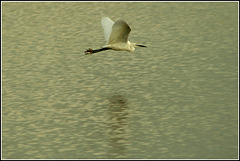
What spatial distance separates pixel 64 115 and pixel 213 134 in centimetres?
458

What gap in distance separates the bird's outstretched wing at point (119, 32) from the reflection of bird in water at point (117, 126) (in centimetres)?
176

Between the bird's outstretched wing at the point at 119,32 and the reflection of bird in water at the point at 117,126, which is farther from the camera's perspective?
the bird's outstretched wing at the point at 119,32

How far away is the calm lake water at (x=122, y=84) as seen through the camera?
2080cm

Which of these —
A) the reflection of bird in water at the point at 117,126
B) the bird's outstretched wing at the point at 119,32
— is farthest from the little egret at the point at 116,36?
the reflection of bird in water at the point at 117,126

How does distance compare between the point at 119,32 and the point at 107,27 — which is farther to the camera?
the point at 107,27

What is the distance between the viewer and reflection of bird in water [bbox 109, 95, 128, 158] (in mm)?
20234

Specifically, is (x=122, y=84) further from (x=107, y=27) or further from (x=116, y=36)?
(x=116, y=36)

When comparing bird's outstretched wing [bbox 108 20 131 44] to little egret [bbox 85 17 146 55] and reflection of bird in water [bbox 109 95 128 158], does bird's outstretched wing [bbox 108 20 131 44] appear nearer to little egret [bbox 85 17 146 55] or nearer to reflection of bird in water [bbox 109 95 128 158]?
little egret [bbox 85 17 146 55]

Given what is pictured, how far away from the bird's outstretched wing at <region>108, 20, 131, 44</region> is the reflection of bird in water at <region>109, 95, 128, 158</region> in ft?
5.76

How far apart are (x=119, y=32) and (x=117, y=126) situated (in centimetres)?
363

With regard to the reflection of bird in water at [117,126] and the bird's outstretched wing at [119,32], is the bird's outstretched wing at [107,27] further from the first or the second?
the reflection of bird in water at [117,126]

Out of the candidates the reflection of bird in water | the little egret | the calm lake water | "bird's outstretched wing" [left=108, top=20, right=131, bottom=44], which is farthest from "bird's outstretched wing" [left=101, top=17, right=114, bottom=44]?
the reflection of bird in water

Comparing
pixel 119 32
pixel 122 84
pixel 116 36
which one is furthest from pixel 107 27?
pixel 122 84

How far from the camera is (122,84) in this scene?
26.2 m
